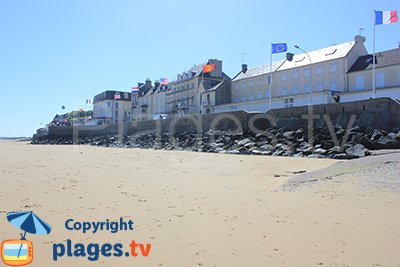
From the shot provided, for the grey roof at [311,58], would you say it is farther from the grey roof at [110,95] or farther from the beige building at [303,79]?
the grey roof at [110,95]

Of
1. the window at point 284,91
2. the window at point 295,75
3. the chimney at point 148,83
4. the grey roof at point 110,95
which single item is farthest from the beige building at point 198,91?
the grey roof at point 110,95

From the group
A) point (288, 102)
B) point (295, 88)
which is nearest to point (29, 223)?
point (288, 102)

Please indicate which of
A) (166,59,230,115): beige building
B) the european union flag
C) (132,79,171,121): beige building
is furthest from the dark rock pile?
(132,79,171,121): beige building

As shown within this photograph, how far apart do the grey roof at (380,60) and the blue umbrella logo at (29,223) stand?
36.6 metres

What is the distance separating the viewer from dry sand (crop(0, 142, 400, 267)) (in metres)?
3.92

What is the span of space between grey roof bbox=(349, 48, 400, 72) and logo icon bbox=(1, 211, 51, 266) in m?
36.7

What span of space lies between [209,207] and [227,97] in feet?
158

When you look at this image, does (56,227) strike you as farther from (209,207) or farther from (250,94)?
(250,94)

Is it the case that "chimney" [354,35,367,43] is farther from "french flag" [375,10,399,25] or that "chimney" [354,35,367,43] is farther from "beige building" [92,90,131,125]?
"beige building" [92,90,131,125]

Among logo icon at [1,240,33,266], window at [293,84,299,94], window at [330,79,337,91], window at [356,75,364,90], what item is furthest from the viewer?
window at [293,84,299,94]

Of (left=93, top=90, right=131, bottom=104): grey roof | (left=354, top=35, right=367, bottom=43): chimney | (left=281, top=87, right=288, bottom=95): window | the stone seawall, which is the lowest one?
the stone seawall

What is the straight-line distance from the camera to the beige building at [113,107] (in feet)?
269

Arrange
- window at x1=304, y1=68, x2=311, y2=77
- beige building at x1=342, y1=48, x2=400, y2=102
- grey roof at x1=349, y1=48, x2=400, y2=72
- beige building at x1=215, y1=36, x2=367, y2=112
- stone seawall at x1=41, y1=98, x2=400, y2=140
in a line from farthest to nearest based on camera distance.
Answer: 1. window at x1=304, y1=68, x2=311, y2=77
2. beige building at x1=215, y1=36, x2=367, y2=112
3. grey roof at x1=349, y1=48, x2=400, y2=72
4. beige building at x1=342, y1=48, x2=400, y2=102
5. stone seawall at x1=41, y1=98, x2=400, y2=140

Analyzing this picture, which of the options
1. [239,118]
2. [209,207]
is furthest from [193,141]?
[209,207]
